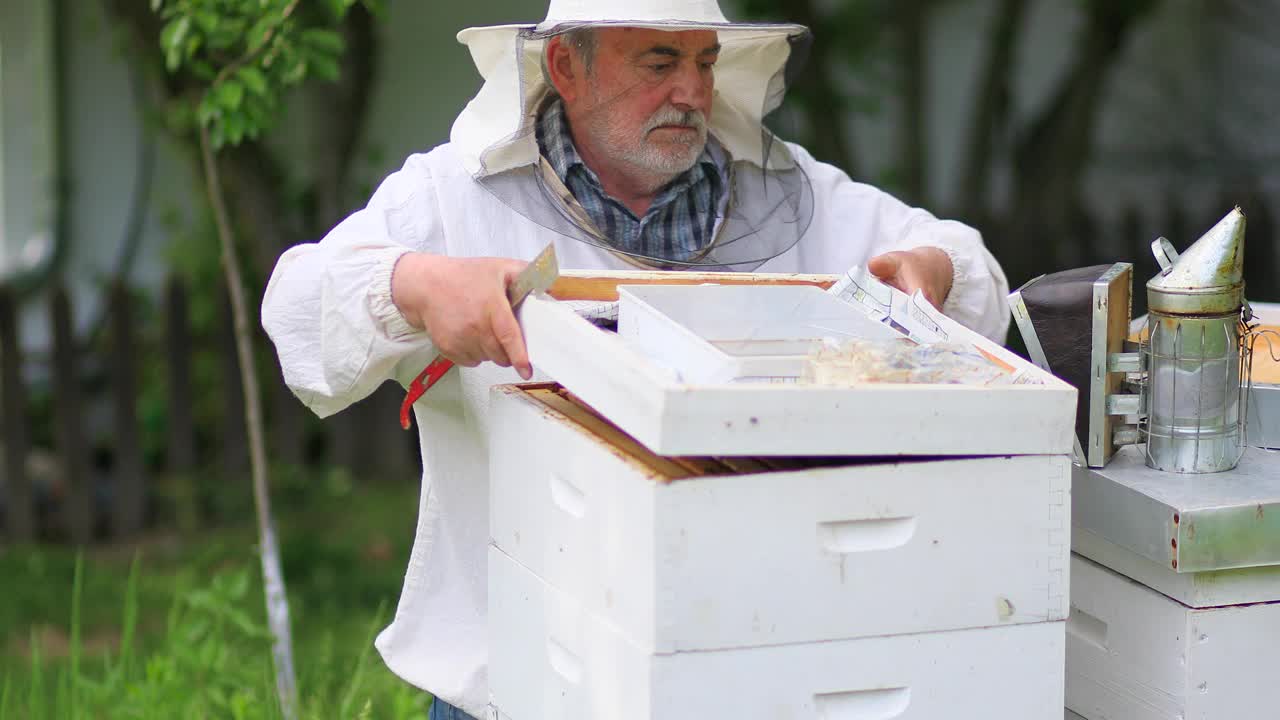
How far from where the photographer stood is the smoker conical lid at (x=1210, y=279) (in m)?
1.79

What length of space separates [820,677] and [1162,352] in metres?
0.66

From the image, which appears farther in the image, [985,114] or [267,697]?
[985,114]

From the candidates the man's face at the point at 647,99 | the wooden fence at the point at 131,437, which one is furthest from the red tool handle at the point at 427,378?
the wooden fence at the point at 131,437

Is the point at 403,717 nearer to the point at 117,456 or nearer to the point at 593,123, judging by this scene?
the point at 593,123

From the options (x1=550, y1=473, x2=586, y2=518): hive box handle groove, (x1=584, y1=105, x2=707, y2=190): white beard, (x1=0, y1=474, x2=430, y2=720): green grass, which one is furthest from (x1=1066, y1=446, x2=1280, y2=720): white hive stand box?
(x1=0, y1=474, x2=430, y2=720): green grass

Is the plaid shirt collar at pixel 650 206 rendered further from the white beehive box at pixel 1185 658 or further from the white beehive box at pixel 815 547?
the white beehive box at pixel 1185 658

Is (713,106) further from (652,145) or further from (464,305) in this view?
(464,305)

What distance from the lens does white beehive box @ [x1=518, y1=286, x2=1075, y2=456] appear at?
1.39 metres

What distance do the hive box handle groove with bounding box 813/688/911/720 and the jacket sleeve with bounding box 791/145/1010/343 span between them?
0.87 m

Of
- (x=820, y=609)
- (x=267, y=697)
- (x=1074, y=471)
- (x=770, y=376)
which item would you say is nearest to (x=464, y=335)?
(x=770, y=376)

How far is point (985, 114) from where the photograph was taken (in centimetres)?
653

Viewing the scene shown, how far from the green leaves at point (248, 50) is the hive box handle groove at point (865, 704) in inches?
68.0

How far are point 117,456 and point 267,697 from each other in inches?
115

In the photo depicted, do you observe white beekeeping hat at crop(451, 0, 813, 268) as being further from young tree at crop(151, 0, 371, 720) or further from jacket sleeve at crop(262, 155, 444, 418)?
young tree at crop(151, 0, 371, 720)
